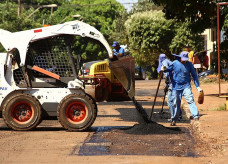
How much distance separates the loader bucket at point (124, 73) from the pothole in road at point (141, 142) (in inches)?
37.5

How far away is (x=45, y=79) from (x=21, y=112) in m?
1.00

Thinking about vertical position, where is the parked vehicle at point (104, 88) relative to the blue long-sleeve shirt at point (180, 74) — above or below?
below

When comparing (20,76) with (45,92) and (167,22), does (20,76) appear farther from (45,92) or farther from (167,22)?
(167,22)

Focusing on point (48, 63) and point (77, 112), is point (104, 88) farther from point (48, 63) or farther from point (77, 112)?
point (77, 112)

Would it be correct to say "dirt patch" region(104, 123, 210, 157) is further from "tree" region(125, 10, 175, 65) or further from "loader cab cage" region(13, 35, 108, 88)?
"tree" region(125, 10, 175, 65)

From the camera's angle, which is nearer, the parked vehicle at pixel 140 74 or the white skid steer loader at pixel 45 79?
the white skid steer loader at pixel 45 79

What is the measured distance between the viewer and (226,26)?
22312 millimetres

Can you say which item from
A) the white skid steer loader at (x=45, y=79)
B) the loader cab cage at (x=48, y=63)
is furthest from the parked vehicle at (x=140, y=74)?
the loader cab cage at (x=48, y=63)

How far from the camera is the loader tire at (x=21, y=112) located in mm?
13664

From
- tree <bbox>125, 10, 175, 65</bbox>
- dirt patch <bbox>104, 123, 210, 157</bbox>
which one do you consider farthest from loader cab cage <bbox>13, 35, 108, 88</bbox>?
tree <bbox>125, 10, 175, 65</bbox>

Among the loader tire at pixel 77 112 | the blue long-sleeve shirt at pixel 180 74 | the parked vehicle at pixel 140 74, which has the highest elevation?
the blue long-sleeve shirt at pixel 180 74

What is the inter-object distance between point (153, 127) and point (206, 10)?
1110cm

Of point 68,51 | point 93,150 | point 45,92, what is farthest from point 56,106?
point 93,150

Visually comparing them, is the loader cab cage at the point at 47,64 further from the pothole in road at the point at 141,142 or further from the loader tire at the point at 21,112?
the pothole in road at the point at 141,142
